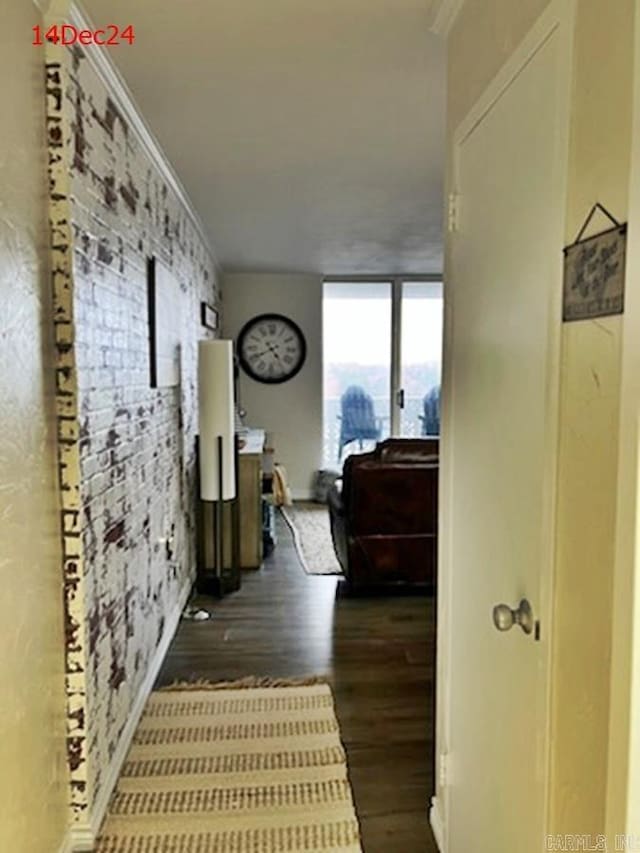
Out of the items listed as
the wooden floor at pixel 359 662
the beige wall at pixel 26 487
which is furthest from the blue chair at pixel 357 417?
the beige wall at pixel 26 487

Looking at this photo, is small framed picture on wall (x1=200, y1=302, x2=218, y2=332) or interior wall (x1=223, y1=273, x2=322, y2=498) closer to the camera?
small framed picture on wall (x1=200, y1=302, x2=218, y2=332)

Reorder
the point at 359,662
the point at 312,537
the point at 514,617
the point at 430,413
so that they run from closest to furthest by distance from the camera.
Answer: the point at 514,617
the point at 359,662
the point at 312,537
the point at 430,413

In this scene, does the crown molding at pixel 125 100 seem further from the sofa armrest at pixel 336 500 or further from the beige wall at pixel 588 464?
the sofa armrest at pixel 336 500

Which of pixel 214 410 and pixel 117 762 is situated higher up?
pixel 214 410

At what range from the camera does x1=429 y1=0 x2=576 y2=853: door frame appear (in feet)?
3.60

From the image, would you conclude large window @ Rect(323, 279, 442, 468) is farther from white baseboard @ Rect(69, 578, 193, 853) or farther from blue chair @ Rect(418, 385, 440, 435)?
white baseboard @ Rect(69, 578, 193, 853)

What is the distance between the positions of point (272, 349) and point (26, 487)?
18.0 ft

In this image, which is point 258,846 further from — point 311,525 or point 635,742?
point 311,525

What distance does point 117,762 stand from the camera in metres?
2.21

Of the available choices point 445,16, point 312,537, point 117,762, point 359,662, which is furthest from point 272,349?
point 445,16

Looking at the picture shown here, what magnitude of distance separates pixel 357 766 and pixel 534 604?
1405 mm

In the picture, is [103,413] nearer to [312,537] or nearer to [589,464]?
[589,464]

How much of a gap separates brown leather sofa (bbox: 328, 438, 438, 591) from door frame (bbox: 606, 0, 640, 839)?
2946 mm

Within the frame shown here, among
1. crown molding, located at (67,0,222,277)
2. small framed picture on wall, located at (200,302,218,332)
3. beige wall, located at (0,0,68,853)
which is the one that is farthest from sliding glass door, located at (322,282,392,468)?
beige wall, located at (0,0,68,853)
